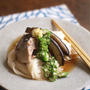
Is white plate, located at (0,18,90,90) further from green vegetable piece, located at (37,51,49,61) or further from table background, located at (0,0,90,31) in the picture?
table background, located at (0,0,90,31)

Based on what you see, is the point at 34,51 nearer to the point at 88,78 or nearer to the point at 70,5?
the point at 88,78

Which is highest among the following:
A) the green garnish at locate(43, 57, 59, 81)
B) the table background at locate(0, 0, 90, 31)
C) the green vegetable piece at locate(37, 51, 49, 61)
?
the table background at locate(0, 0, 90, 31)

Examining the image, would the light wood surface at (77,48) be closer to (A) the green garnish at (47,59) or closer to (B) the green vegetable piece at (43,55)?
(A) the green garnish at (47,59)

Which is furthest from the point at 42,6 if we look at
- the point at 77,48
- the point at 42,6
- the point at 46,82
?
the point at 46,82

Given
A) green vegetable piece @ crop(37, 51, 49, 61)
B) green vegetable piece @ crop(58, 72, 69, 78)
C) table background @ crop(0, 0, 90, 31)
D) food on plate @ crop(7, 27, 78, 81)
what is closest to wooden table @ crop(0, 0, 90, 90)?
table background @ crop(0, 0, 90, 31)

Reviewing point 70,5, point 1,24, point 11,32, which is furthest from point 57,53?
point 70,5

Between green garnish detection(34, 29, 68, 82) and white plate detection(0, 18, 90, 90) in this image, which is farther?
green garnish detection(34, 29, 68, 82)

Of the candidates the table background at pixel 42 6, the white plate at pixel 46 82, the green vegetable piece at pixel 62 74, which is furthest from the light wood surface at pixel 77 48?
the table background at pixel 42 6
